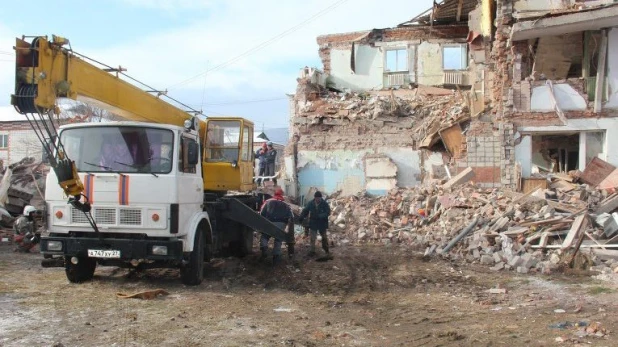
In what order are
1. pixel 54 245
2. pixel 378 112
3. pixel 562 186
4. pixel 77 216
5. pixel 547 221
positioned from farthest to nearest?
pixel 378 112 → pixel 562 186 → pixel 547 221 → pixel 77 216 → pixel 54 245

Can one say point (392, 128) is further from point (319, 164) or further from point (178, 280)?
point (178, 280)

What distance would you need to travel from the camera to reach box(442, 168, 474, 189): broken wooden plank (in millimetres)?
17031

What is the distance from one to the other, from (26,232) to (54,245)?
6.35 meters

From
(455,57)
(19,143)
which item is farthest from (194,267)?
(19,143)

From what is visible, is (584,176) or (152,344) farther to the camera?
(584,176)

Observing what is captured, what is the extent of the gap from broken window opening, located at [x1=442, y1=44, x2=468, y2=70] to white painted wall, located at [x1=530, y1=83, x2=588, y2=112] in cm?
1079

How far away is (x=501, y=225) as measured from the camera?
1235cm

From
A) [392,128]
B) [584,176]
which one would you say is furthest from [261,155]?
[584,176]

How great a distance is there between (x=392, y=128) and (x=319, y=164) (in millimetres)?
3351

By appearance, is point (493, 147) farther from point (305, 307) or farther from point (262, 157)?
point (305, 307)

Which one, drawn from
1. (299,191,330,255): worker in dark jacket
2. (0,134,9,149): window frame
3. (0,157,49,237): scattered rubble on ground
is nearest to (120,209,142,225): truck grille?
(299,191,330,255): worker in dark jacket

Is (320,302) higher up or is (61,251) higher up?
(61,251)

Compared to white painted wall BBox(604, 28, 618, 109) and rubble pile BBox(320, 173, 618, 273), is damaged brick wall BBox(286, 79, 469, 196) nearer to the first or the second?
rubble pile BBox(320, 173, 618, 273)

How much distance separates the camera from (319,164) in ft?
75.9
